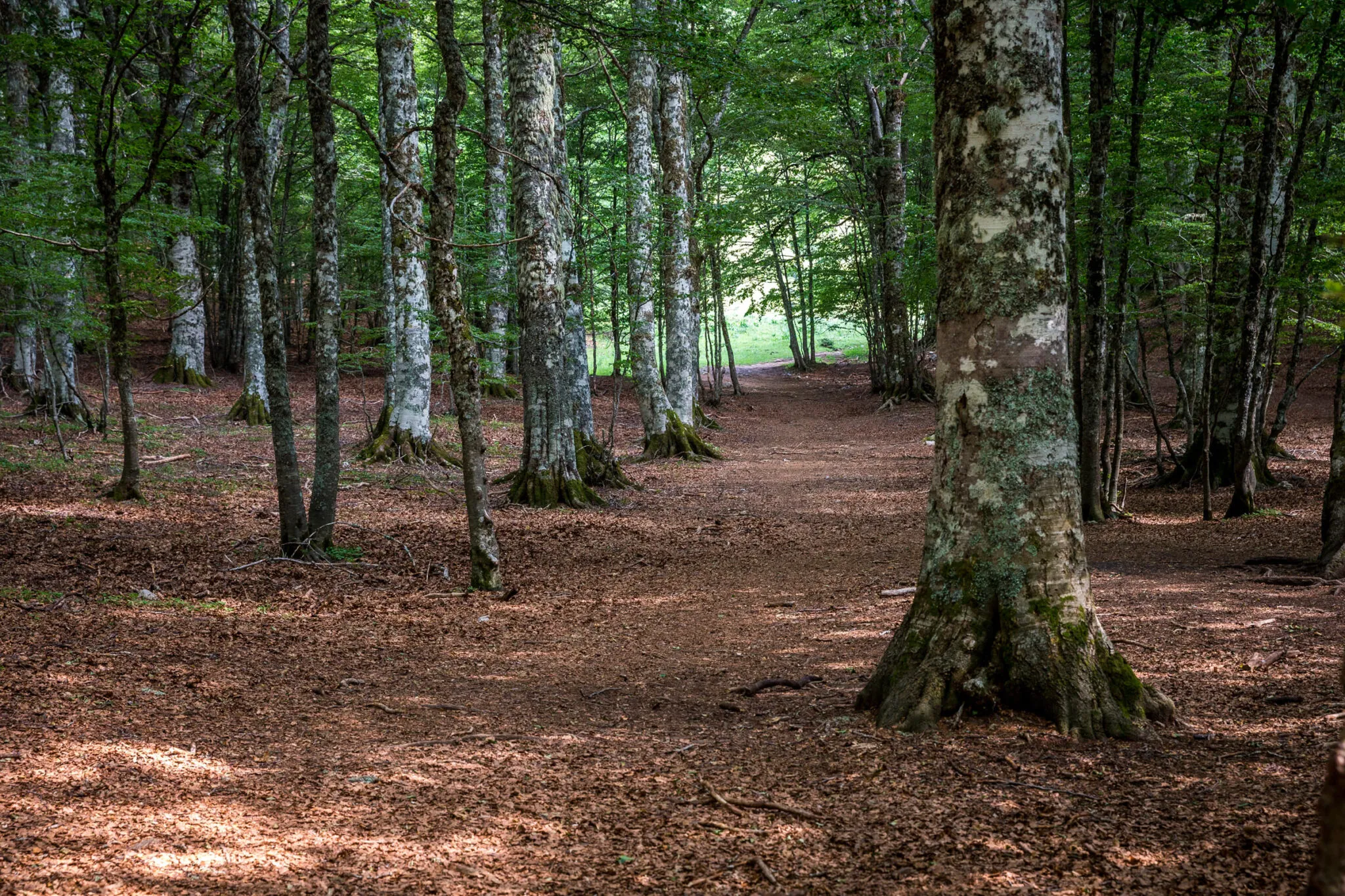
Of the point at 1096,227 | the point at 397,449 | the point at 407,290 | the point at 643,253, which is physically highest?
the point at 643,253

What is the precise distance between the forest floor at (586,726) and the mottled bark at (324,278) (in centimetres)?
68

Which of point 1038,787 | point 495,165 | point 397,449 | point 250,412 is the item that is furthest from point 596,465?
point 1038,787

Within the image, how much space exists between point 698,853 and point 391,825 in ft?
3.66

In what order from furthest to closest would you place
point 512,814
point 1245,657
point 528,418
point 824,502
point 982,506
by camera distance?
point 824,502
point 528,418
point 1245,657
point 982,506
point 512,814

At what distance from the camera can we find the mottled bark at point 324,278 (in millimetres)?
7469

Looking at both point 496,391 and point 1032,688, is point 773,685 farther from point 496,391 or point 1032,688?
point 496,391

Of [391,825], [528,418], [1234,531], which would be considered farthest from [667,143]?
[391,825]

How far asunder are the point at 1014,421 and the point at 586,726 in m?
2.55

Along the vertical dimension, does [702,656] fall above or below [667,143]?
below

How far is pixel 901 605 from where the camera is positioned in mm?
6867

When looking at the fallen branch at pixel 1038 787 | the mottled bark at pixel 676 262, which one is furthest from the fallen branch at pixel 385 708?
the mottled bark at pixel 676 262

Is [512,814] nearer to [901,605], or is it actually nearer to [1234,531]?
[901,605]

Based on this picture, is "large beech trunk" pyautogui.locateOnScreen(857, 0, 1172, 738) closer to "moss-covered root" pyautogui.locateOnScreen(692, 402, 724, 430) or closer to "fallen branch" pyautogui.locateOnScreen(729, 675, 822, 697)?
"fallen branch" pyautogui.locateOnScreen(729, 675, 822, 697)

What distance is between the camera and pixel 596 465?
1260cm
